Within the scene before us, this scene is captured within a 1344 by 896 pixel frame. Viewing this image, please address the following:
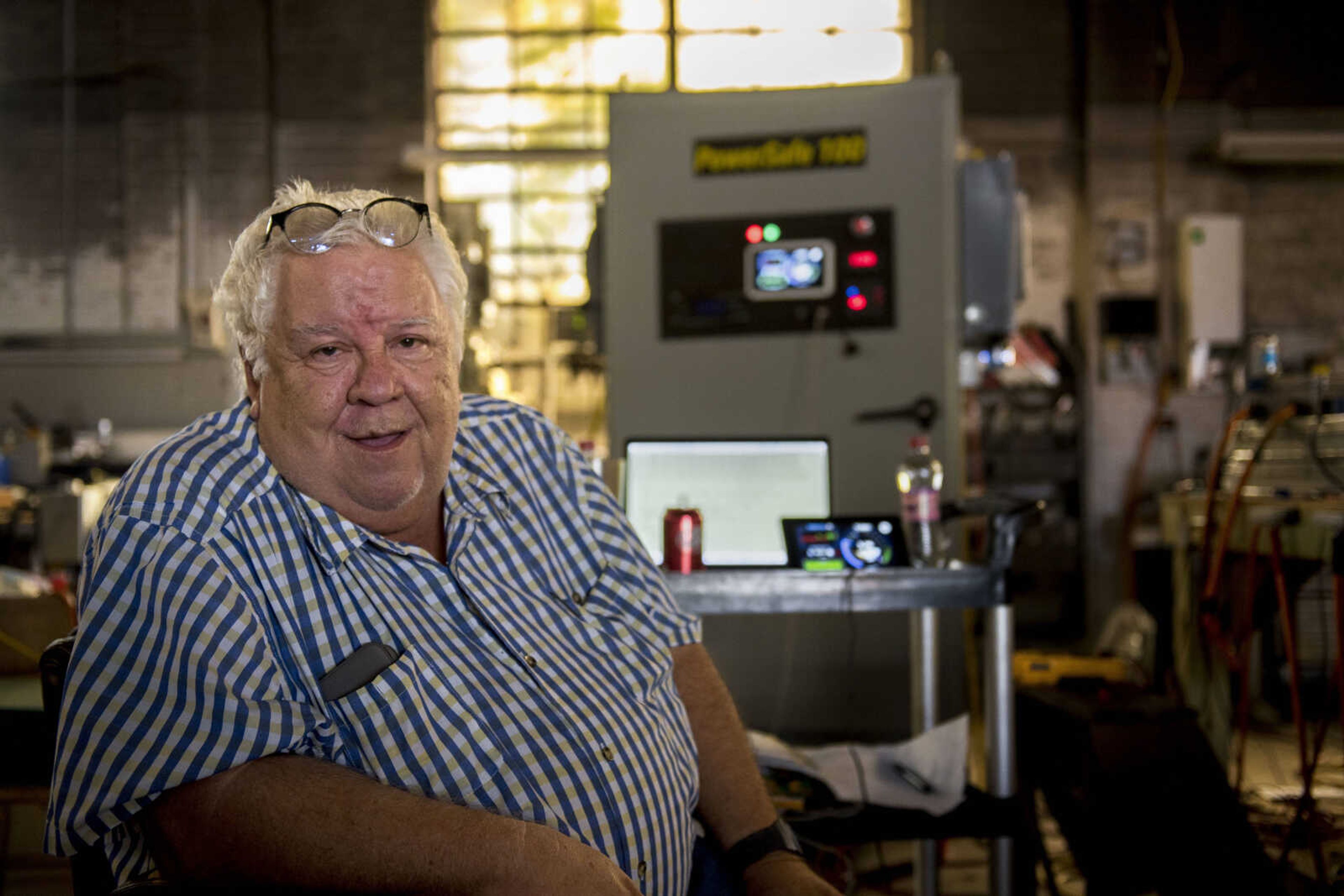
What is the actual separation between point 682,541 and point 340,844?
3.88 feet

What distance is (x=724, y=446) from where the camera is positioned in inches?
107

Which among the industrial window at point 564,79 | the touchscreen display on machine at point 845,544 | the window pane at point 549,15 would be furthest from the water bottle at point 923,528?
the window pane at point 549,15

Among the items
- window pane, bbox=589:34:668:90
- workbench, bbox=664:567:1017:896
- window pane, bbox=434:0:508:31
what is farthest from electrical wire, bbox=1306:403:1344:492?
window pane, bbox=434:0:508:31

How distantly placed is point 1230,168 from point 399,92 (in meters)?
5.54

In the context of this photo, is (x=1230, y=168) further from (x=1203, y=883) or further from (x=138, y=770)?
(x=138, y=770)

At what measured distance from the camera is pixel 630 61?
24.6 feet

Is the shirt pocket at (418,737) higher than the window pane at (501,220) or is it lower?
lower

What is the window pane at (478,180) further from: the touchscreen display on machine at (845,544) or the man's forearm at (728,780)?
the man's forearm at (728,780)

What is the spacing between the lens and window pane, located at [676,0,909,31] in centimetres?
743

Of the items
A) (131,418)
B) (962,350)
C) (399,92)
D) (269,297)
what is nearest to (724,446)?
(962,350)

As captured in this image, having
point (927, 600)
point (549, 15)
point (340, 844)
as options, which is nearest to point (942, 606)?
point (927, 600)

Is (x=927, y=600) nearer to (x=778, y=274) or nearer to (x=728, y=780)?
(x=728, y=780)

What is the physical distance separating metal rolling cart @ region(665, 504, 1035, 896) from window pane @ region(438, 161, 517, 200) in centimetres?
597

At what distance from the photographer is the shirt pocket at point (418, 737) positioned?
1.12m
